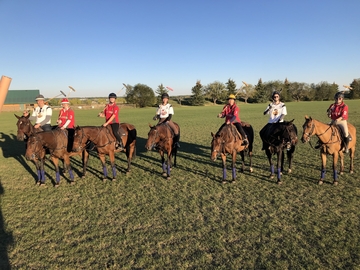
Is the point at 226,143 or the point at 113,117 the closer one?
the point at 226,143

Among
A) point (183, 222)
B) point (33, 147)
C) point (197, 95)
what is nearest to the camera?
point (183, 222)

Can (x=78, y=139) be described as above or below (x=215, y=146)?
above

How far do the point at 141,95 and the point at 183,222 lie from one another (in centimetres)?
6674

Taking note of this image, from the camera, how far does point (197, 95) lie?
78.6m

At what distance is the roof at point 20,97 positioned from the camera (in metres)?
66.2

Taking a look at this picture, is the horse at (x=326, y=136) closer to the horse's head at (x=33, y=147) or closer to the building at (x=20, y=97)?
the horse's head at (x=33, y=147)

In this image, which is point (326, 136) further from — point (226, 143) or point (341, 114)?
point (226, 143)

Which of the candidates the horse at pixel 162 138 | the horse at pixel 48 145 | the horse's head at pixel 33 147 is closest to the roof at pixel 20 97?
the horse at pixel 48 145

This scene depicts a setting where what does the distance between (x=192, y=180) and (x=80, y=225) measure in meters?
4.03

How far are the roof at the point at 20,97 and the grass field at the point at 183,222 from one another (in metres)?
69.4

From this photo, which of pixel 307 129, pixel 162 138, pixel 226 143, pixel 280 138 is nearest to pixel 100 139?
pixel 162 138

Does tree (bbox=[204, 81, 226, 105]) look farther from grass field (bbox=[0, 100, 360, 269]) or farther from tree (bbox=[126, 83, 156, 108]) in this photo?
grass field (bbox=[0, 100, 360, 269])

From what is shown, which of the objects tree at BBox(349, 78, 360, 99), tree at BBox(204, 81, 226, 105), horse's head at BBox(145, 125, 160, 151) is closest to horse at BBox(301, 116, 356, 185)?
horse's head at BBox(145, 125, 160, 151)

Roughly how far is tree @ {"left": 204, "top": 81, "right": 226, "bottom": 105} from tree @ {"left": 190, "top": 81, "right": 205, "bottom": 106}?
6633mm
